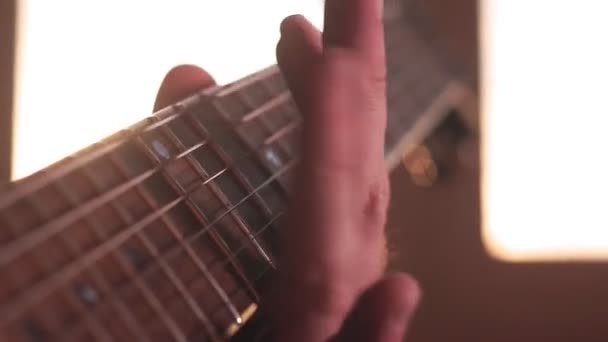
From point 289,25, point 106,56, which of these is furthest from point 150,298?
point 106,56

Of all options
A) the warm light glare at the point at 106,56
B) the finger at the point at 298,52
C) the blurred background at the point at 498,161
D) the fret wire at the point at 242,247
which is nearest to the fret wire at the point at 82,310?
the fret wire at the point at 242,247

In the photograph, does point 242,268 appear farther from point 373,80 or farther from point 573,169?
point 573,169

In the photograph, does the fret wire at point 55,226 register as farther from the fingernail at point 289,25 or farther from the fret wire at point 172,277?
the fingernail at point 289,25

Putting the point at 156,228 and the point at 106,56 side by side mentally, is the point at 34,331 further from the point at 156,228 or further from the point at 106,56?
the point at 106,56

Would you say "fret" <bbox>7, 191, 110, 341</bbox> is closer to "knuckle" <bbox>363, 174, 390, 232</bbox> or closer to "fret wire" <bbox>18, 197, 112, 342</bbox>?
"fret wire" <bbox>18, 197, 112, 342</bbox>

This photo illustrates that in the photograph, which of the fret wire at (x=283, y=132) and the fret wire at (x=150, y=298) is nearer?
the fret wire at (x=150, y=298)

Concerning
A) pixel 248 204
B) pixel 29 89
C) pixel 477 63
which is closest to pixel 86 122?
pixel 29 89
